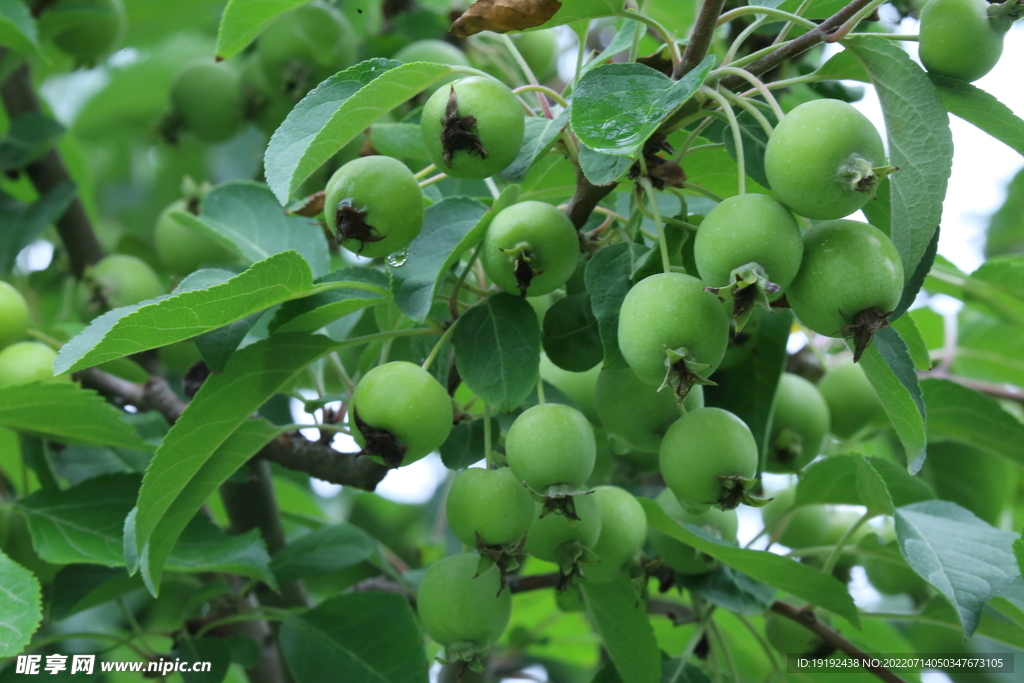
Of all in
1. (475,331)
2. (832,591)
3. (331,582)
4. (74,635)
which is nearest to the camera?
(475,331)

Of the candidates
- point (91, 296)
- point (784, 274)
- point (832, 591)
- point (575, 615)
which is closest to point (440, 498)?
point (575, 615)

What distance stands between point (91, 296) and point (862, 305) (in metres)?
1.77

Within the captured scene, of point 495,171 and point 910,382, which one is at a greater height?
point 495,171

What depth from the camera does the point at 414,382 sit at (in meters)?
1.11

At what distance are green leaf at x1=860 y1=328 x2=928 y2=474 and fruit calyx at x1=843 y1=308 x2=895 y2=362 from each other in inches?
4.1

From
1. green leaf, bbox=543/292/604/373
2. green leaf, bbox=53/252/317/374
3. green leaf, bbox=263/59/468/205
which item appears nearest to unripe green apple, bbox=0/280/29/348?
green leaf, bbox=53/252/317/374

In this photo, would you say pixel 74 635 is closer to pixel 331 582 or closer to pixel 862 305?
pixel 331 582

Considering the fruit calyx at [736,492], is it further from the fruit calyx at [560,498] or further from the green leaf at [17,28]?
the green leaf at [17,28]

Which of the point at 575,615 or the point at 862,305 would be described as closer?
the point at 862,305

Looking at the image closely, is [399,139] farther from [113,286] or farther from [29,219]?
[29,219]

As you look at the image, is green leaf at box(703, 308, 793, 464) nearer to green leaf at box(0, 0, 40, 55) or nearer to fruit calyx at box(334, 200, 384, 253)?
fruit calyx at box(334, 200, 384, 253)

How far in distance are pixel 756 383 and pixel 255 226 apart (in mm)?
945

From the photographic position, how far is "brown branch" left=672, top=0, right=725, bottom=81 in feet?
3.43

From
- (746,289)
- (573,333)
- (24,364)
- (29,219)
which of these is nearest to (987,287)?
(573,333)
